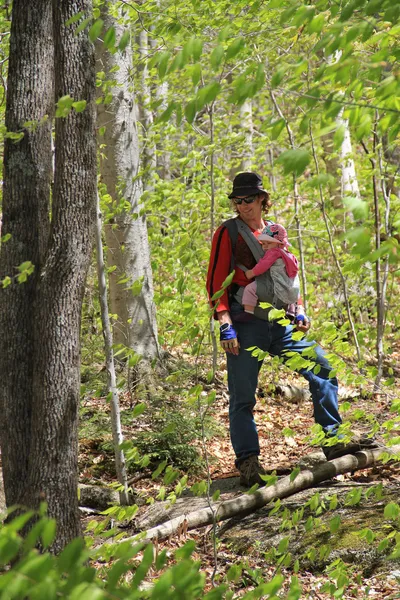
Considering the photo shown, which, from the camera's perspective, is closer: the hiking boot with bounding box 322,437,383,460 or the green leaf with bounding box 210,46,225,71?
the green leaf with bounding box 210,46,225,71

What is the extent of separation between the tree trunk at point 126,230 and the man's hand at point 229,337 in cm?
232

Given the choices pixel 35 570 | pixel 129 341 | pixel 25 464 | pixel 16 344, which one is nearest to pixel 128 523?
pixel 25 464

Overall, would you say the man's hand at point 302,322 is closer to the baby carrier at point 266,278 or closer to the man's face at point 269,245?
the baby carrier at point 266,278

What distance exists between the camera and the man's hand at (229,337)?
472 cm

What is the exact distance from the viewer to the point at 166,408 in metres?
6.36

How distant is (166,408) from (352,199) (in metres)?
4.65

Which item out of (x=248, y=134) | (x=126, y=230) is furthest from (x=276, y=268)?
(x=248, y=134)

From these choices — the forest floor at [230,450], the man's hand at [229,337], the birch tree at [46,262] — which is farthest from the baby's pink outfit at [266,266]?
the birch tree at [46,262]

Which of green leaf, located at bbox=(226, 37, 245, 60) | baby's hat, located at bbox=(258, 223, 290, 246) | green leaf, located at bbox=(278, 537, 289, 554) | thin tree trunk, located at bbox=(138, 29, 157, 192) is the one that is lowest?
green leaf, located at bbox=(278, 537, 289, 554)

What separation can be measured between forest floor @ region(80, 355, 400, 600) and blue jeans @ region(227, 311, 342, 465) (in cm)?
26

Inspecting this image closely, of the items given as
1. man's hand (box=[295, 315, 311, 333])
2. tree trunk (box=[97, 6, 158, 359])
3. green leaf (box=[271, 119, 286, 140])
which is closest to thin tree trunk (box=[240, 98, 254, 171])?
tree trunk (box=[97, 6, 158, 359])

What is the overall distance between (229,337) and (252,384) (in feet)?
1.30

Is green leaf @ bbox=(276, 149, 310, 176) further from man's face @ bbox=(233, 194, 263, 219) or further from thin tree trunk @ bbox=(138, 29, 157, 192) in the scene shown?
thin tree trunk @ bbox=(138, 29, 157, 192)

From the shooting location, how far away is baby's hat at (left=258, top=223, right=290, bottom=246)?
4676mm
